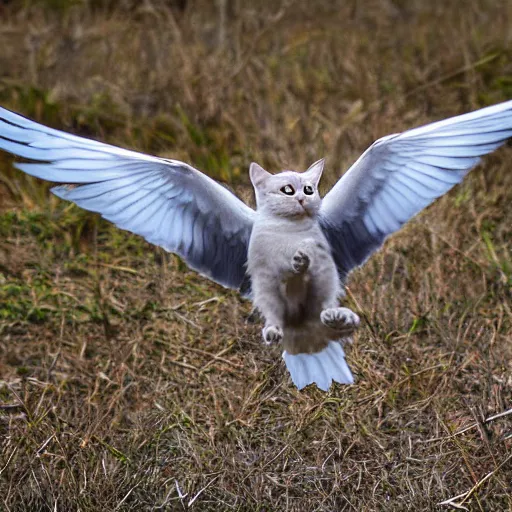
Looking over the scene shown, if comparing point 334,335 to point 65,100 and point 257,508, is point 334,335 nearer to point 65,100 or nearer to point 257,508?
point 257,508

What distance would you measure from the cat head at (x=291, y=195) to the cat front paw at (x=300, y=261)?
98 mm

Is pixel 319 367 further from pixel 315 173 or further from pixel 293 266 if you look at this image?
pixel 315 173

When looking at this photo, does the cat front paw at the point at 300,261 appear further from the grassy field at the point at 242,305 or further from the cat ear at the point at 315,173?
the grassy field at the point at 242,305

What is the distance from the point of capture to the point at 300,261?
2.28 metres

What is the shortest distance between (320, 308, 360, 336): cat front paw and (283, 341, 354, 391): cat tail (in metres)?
0.18

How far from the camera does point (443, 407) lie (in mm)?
3037

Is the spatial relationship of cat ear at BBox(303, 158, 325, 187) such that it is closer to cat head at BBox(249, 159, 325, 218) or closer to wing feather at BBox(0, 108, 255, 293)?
cat head at BBox(249, 159, 325, 218)

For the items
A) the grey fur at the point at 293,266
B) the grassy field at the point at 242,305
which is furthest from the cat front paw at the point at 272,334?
the grassy field at the point at 242,305

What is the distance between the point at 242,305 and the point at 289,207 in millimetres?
1211

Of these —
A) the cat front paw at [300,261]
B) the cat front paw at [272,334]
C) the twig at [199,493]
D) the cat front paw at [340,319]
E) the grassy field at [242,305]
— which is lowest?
the twig at [199,493]

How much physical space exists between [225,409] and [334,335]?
2.58ft

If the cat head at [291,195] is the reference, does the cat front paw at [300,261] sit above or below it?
→ below

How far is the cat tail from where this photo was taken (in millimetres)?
2486

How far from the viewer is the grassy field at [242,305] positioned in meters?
2.88
